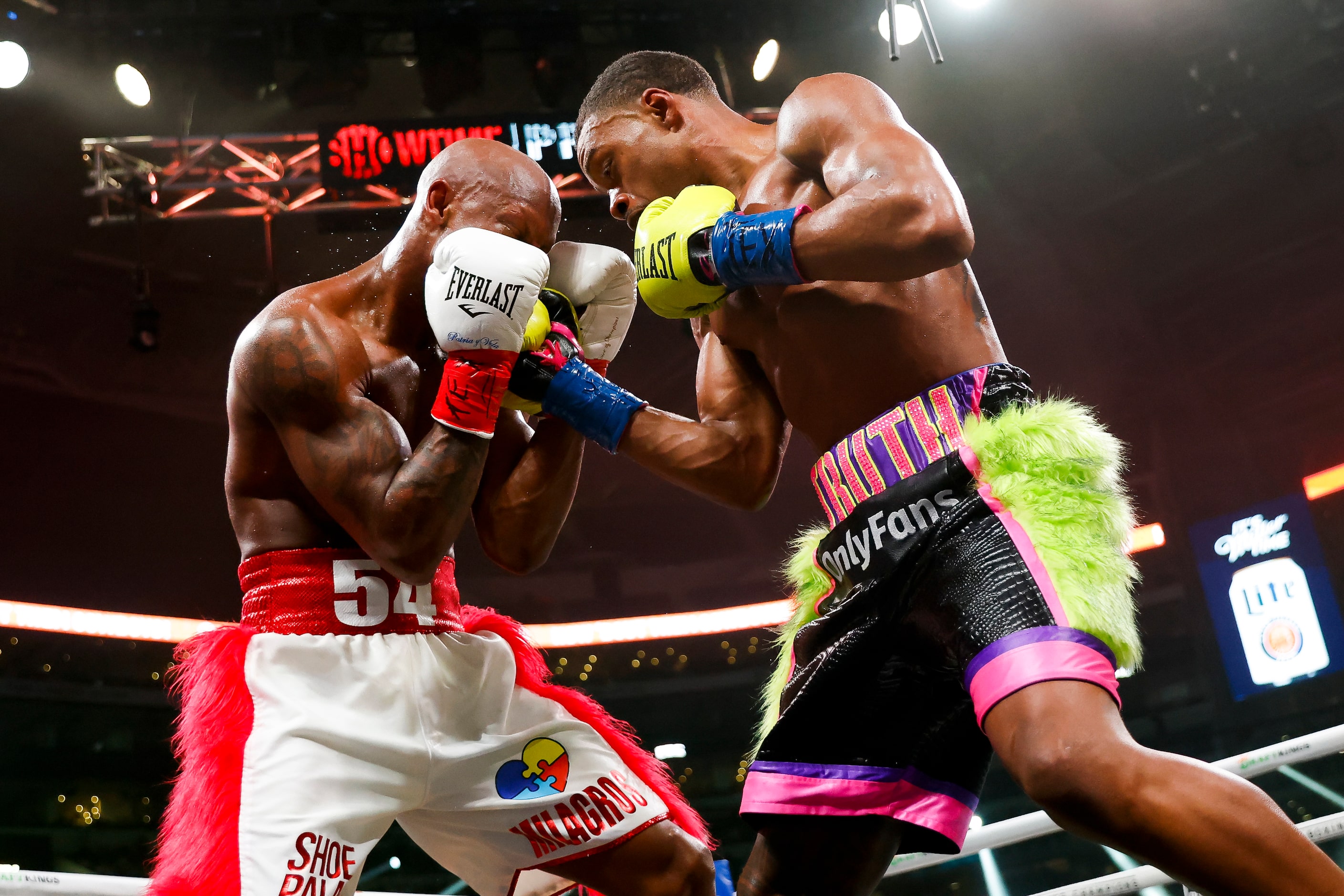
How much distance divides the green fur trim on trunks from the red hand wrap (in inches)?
28.7

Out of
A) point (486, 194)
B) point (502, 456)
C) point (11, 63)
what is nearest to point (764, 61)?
point (11, 63)

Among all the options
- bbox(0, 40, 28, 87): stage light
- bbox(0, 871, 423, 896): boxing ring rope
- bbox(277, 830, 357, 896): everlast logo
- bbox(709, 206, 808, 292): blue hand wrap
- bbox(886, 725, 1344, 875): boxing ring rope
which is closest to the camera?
bbox(277, 830, 357, 896): everlast logo

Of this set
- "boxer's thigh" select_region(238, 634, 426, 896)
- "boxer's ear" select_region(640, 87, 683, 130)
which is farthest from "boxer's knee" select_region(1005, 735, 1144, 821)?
"boxer's ear" select_region(640, 87, 683, 130)

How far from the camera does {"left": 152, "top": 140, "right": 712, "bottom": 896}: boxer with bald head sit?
1.57 metres

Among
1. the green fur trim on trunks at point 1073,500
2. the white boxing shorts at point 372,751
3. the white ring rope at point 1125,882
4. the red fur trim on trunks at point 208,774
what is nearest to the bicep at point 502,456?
the white boxing shorts at point 372,751

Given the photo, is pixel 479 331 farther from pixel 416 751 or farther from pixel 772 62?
pixel 772 62

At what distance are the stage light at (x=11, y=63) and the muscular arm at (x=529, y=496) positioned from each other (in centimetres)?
520

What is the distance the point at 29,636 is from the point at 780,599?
19.0 ft

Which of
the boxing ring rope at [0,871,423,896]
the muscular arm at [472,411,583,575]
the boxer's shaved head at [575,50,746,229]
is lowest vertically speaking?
the boxing ring rope at [0,871,423,896]

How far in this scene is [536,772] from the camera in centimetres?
177

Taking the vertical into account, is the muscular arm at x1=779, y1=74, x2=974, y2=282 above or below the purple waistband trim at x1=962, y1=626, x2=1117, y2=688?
above

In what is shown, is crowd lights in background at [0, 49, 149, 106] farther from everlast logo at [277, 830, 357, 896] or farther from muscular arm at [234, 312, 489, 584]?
everlast logo at [277, 830, 357, 896]

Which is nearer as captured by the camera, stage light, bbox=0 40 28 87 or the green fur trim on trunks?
the green fur trim on trunks

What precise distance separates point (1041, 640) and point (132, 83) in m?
6.65
